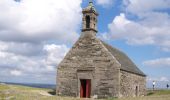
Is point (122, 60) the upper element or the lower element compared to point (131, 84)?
upper

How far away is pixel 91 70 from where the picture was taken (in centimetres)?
3719

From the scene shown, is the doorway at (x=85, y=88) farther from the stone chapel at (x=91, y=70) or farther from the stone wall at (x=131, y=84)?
the stone wall at (x=131, y=84)

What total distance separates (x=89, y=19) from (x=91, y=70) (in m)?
6.36

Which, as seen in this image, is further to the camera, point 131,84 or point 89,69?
point 131,84

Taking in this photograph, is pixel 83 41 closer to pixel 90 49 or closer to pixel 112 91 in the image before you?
pixel 90 49

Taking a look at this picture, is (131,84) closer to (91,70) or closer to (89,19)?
(91,70)

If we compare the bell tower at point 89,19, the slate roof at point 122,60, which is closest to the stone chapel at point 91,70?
the bell tower at point 89,19

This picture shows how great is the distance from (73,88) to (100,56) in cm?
507

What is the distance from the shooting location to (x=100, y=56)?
1455 inches

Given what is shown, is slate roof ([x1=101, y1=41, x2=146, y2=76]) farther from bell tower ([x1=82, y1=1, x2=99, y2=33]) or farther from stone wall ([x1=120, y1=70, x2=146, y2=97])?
bell tower ([x1=82, y1=1, x2=99, y2=33])

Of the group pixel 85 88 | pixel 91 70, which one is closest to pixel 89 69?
pixel 91 70

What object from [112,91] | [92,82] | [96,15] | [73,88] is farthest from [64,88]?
[96,15]

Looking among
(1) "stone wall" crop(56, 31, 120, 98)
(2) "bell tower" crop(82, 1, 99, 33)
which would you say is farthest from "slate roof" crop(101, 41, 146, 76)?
(2) "bell tower" crop(82, 1, 99, 33)

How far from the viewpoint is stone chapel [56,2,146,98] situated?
36.2m
